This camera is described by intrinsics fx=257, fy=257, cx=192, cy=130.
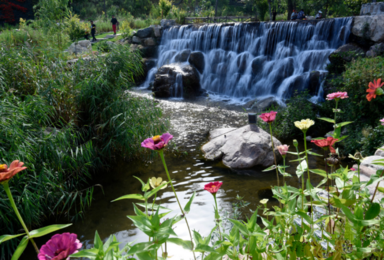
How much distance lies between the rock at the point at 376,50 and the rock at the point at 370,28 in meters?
0.54

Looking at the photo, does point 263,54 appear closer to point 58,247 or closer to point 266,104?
point 266,104

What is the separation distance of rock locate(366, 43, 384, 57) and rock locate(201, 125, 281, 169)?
5129 millimetres

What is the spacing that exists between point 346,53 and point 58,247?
9506 mm

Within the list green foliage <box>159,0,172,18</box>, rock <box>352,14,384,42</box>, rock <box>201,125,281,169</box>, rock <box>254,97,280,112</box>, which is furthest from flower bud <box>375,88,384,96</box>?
green foliage <box>159,0,172,18</box>

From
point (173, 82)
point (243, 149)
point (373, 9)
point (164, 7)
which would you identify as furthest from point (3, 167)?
point (164, 7)

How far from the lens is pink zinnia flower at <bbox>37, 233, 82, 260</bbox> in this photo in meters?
0.82

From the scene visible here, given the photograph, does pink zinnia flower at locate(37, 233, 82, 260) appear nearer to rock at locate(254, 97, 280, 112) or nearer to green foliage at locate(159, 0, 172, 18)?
rock at locate(254, 97, 280, 112)

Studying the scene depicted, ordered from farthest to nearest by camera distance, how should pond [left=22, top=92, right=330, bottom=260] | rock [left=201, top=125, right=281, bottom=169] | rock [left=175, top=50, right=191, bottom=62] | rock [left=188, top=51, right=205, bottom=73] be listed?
rock [left=175, top=50, right=191, bottom=62], rock [left=188, top=51, right=205, bottom=73], rock [left=201, top=125, right=281, bottom=169], pond [left=22, top=92, right=330, bottom=260]

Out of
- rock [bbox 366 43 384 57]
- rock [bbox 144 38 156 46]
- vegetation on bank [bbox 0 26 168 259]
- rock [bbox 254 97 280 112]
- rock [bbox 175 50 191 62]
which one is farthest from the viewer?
rock [bbox 144 38 156 46]

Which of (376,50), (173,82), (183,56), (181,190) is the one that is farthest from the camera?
(183,56)

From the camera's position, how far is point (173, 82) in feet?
38.7

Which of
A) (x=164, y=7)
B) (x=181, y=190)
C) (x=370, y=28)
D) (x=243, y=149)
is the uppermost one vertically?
(x=164, y=7)

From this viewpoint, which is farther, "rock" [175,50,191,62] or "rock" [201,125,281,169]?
"rock" [175,50,191,62]

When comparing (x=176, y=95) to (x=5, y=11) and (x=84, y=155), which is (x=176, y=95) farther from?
(x=5, y=11)
